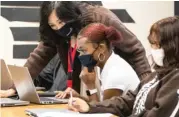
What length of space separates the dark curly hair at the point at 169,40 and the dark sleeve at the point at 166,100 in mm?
71

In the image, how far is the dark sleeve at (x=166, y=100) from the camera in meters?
1.47

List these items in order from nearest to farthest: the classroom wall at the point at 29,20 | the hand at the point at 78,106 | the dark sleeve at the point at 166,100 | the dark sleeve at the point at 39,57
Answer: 1. the dark sleeve at the point at 166,100
2. the hand at the point at 78,106
3. the dark sleeve at the point at 39,57
4. the classroom wall at the point at 29,20

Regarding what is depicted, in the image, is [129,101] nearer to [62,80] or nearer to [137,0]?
[62,80]

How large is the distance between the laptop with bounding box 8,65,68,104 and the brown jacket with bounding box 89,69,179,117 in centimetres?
42

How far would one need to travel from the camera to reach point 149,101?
5.38 feet

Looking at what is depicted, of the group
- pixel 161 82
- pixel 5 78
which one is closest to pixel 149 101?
pixel 161 82

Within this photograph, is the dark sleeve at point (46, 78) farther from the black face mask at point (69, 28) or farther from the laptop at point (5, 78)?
the black face mask at point (69, 28)

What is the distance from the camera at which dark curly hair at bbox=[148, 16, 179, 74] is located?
5.13 ft

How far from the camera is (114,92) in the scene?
2.02 meters

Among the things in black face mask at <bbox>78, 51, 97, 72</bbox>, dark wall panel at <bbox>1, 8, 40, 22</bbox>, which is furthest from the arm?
dark wall panel at <bbox>1, 8, 40, 22</bbox>

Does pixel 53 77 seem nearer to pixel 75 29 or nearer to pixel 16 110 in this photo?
pixel 75 29

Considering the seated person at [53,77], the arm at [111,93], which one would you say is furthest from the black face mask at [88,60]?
the seated person at [53,77]

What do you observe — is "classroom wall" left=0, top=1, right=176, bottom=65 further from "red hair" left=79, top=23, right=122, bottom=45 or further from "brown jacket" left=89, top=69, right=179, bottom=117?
"brown jacket" left=89, top=69, right=179, bottom=117

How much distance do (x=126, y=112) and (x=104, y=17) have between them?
2.68ft
